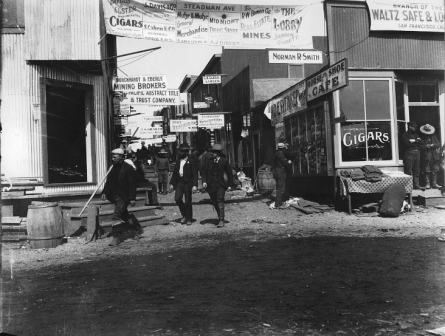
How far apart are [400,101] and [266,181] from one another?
524 cm

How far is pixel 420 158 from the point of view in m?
11.7

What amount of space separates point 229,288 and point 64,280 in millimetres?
2378

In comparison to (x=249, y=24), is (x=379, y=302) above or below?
below

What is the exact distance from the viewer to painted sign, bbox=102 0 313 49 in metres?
9.66

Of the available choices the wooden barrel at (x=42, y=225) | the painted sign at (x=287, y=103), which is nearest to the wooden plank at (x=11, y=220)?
the wooden barrel at (x=42, y=225)

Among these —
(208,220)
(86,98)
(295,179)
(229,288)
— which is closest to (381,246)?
(229,288)

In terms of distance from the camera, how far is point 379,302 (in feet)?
14.6

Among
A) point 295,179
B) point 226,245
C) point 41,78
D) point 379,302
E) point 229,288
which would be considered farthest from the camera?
point 295,179

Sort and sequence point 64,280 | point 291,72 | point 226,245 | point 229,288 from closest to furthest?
1. point 229,288
2. point 64,280
3. point 226,245
4. point 291,72

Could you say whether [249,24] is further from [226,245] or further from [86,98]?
[226,245]

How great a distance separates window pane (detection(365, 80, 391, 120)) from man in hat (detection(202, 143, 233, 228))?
455 centimetres

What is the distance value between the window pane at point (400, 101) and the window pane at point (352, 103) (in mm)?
1188

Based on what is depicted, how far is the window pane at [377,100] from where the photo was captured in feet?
39.2

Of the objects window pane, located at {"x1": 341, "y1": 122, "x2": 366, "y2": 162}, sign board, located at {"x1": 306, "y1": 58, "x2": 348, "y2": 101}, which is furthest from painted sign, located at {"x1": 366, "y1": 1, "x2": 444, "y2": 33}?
window pane, located at {"x1": 341, "y1": 122, "x2": 366, "y2": 162}
